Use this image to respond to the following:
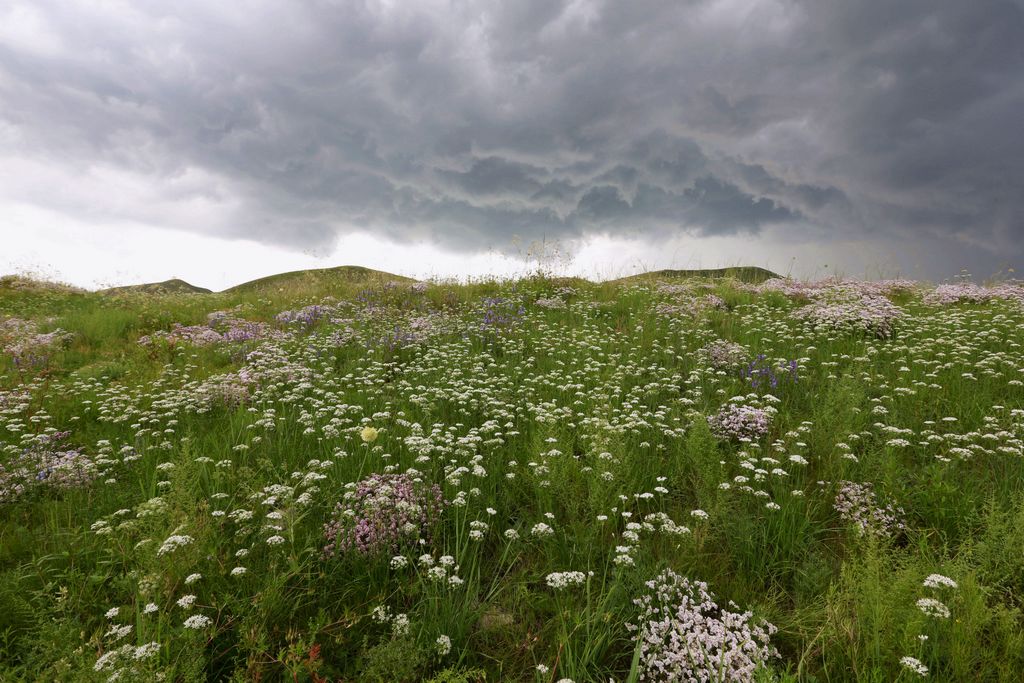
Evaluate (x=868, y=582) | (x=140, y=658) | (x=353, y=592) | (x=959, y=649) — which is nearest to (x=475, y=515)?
(x=353, y=592)

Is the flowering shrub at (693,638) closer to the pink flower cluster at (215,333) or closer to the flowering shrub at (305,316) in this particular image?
the pink flower cluster at (215,333)

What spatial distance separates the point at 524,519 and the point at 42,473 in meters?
5.08

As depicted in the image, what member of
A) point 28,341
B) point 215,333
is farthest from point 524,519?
point 28,341

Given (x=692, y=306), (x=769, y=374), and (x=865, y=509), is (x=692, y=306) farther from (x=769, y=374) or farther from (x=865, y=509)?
(x=865, y=509)

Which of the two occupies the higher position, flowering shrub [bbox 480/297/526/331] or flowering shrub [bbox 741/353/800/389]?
flowering shrub [bbox 480/297/526/331]

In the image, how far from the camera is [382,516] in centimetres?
392

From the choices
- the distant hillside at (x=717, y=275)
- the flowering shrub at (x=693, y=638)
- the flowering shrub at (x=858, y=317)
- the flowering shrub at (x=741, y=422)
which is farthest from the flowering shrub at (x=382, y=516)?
the distant hillside at (x=717, y=275)

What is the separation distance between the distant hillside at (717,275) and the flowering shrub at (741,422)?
12431 mm

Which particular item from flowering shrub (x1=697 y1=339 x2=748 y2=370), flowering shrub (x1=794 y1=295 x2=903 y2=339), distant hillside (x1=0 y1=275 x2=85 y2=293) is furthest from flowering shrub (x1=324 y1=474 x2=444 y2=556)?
distant hillside (x1=0 y1=275 x2=85 y2=293)

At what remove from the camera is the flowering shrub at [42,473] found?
15.7 feet

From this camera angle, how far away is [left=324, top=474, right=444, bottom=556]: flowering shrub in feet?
12.0

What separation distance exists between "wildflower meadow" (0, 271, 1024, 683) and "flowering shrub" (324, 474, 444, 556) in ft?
0.08

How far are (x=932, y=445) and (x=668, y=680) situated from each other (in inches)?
186

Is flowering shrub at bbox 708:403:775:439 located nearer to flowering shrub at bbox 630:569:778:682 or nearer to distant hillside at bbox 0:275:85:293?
flowering shrub at bbox 630:569:778:682
